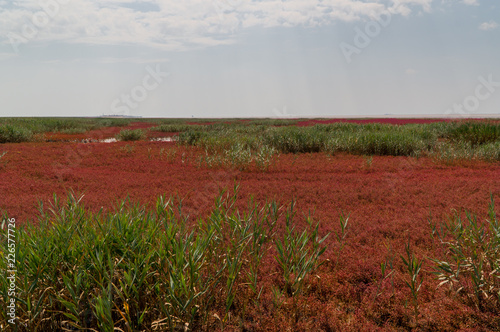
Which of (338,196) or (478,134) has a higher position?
(338,196)

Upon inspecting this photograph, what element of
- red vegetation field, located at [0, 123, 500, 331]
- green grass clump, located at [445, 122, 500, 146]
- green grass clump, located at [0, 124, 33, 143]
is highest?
red vegetation field, located at [0, 123, 500, 331]

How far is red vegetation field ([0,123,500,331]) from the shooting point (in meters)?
3.33

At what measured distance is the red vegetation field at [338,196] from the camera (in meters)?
3.33

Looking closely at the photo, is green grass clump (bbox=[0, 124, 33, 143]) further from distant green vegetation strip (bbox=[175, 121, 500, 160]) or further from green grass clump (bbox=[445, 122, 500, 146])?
green grass clump (bbox=[445, 122, 500, 146])

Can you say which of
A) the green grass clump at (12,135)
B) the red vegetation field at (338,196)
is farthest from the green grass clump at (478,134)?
the green grass clump at (12,135)

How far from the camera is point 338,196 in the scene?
25.4ft

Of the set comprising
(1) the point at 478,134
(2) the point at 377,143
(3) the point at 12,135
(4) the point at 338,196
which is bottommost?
(1) the point at 478,134

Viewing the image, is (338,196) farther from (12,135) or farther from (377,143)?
(12,135)

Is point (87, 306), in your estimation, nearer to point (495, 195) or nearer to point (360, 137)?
point (495, 195)

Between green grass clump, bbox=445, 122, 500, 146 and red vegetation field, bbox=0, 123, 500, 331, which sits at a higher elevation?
red vegetation field, bbox=0, 123, 500, 331

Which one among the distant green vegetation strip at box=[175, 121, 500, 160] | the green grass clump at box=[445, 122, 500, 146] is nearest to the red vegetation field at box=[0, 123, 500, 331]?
the distant green vegetation strip at box=[175, 121, 500, 160]

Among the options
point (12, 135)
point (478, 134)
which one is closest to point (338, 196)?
point (478, 134)

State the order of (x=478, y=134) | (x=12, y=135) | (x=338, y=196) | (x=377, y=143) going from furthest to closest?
(x=12, y=135)
(x=478, y=134)
(x=377, y=143)
(x=338, y=196)

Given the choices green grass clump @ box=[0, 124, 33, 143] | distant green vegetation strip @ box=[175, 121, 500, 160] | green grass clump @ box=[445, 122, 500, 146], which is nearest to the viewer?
distant green vegetation strip @ box=[175, 121, 500, 160]
